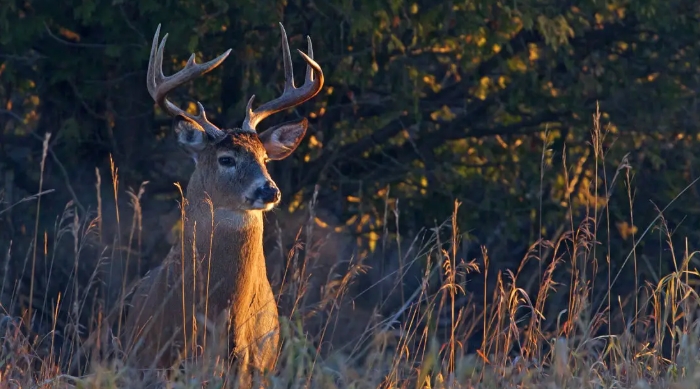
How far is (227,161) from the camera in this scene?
5922mm

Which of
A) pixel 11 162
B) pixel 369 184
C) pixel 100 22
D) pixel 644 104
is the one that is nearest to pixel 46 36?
pixel 100 22

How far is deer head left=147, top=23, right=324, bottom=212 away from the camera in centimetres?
573

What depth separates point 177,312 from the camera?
17.0 feet

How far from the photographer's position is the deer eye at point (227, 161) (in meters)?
5.91

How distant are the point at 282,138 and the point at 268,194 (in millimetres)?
915

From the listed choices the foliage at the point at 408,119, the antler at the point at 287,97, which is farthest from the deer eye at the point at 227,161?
the foliage at the point at 408,119

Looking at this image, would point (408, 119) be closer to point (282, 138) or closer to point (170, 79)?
point (282, 138)

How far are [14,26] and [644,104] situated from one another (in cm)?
420

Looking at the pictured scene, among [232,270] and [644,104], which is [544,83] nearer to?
[644,104]

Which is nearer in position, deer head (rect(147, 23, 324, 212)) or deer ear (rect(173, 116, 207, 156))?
deer head (rect(147, 23, 324, 212))

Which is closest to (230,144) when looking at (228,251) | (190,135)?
(190,135)

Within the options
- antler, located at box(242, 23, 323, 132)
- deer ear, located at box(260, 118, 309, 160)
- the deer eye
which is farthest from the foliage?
the deer eye

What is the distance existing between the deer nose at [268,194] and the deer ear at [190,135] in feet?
1.85

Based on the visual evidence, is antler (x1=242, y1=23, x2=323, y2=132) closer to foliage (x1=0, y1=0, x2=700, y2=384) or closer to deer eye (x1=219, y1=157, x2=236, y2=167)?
deer eye (x1=219, y1=157, x2=236, y2=167)
